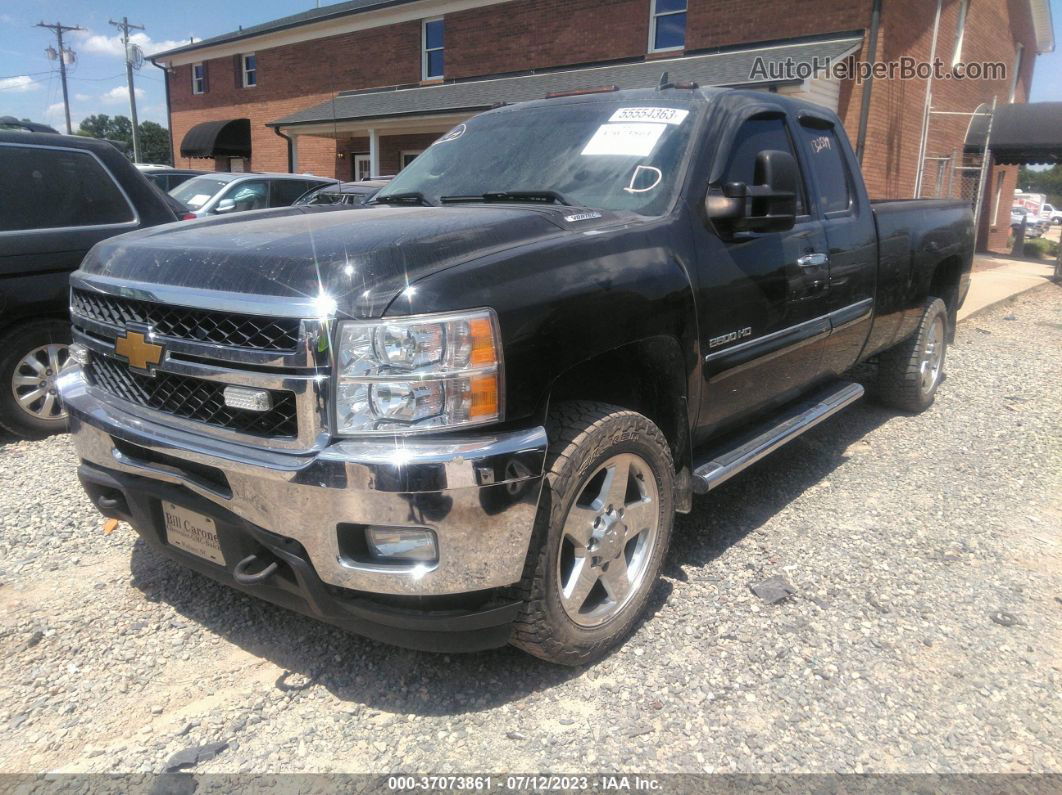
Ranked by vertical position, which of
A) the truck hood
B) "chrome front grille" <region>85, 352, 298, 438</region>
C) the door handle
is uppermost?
the truck hood

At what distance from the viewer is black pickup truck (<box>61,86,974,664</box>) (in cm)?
210

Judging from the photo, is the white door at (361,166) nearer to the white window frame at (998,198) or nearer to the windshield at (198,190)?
the windshield at (198,190)

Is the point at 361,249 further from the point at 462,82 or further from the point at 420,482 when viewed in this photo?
the point at 462,82

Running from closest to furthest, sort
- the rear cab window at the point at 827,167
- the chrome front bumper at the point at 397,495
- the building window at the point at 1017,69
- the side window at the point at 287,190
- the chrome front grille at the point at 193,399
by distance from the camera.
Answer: the chrome front bumper at the point at 397,495 → the chrome front grille at the point at 193,399 → the rear cab window at the point at 827,167 → the side window at the point at 287,190 → the building window at the point at 1017,69

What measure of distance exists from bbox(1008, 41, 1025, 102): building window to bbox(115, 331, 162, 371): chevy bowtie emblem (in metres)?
27.2

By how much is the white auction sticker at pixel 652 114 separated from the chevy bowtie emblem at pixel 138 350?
2144 mm

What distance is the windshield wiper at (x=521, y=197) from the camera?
309cm

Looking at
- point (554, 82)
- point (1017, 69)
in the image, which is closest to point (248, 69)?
point (554, 82)

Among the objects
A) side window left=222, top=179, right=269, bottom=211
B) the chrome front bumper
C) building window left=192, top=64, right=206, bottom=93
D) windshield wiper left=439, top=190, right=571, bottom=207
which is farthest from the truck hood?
building window left=192, top=64, right=206, bottom=93

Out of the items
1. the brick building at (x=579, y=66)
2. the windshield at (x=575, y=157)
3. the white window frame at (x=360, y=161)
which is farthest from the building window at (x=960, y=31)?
the windshield at (x=575, y=157)

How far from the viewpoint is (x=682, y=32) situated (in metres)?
15.7

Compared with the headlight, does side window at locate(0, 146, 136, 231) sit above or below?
above

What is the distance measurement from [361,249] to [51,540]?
7.83 ft

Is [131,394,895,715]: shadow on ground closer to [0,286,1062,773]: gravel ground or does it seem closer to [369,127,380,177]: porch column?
[0,286,1062,773]: gravel ground
